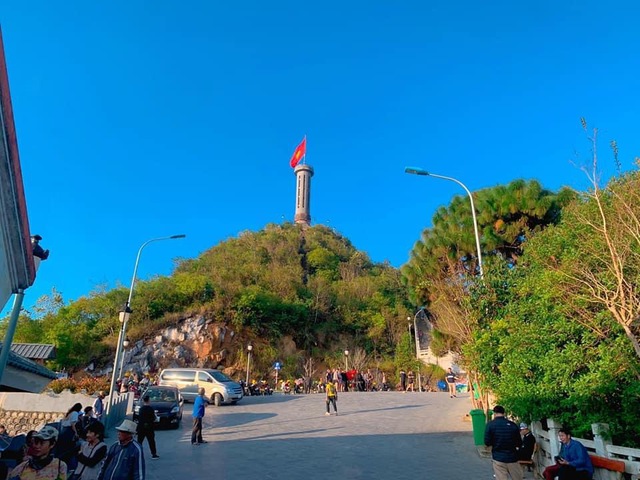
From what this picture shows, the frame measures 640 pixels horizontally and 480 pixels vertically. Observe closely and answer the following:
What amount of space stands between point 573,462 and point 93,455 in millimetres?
6849

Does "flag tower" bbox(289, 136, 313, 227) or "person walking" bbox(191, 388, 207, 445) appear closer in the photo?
"person walking" bbox(191, 388, 207, 445)

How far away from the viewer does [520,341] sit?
1023cm

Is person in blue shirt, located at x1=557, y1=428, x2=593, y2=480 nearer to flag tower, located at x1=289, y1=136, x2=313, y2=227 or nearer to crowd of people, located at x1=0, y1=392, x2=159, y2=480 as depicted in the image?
crowd of people, located at x1=0, y1=392, x2=159, y2=480

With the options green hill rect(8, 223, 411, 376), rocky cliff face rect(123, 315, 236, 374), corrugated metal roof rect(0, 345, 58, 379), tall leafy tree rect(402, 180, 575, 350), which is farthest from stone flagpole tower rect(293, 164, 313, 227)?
corrugated metal roof rect(0, 345, 58, 379)

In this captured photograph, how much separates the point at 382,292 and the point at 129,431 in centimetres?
5400

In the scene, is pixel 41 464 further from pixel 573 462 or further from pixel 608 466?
pixel 608 466

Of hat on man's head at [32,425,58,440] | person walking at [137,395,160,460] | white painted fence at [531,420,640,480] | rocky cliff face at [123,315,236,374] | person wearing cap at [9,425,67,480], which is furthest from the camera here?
rocky cliff face at [123,315,236,374]

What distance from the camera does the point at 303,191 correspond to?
93312 mm

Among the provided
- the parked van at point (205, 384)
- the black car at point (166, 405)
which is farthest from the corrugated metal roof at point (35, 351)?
the black car at point (166, 405)

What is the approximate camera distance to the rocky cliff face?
3997cm

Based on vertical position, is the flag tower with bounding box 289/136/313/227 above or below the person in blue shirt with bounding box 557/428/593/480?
above

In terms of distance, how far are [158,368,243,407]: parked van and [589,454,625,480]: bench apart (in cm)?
1905

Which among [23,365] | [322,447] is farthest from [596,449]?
[23,365]

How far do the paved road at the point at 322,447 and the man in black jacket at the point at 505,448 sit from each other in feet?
7.20
